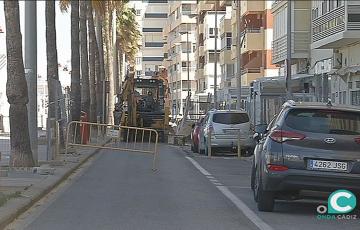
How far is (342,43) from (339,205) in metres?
21.6

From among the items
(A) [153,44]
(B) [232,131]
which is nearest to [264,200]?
(B) [232,131]

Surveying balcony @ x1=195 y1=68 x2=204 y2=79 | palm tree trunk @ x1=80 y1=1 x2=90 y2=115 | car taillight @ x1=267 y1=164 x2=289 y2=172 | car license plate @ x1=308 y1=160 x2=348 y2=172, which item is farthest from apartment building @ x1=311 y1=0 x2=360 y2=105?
balcony @ x1=195 y1=68 x2=204 y2=79

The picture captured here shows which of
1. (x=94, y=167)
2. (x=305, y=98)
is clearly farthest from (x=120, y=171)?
(x=305, y=98)

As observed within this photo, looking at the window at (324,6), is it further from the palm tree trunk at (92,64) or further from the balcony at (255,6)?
the balcony at (255,6)

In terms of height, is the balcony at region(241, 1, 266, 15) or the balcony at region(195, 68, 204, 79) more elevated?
the balcony at region(241, 1, 266, 15)

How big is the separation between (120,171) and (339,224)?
411 inches

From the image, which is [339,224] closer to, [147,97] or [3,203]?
[3,203]

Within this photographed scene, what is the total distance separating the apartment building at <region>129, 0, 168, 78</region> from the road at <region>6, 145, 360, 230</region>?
12513cm

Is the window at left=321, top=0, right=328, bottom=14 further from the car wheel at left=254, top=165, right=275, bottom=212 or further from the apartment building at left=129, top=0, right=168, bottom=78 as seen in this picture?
the apartment building at left=129, top=0, right=168, bottom=78

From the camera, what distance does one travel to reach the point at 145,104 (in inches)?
1656

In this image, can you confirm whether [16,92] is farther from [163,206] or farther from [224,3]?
[224,3]

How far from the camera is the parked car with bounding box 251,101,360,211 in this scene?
1193 centimetres

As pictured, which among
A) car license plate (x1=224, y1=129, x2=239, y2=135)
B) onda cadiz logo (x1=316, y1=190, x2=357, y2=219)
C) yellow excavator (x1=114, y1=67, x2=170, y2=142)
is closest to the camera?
onda cadiz logo (x1=316, y1=190, x2=357, y2=219)

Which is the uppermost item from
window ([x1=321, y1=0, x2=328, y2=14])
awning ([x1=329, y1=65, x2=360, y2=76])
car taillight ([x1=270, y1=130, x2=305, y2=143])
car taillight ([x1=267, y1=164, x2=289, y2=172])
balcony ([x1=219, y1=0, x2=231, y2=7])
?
balcony ([x1=219, y1=0, x2=231, y2=7])
